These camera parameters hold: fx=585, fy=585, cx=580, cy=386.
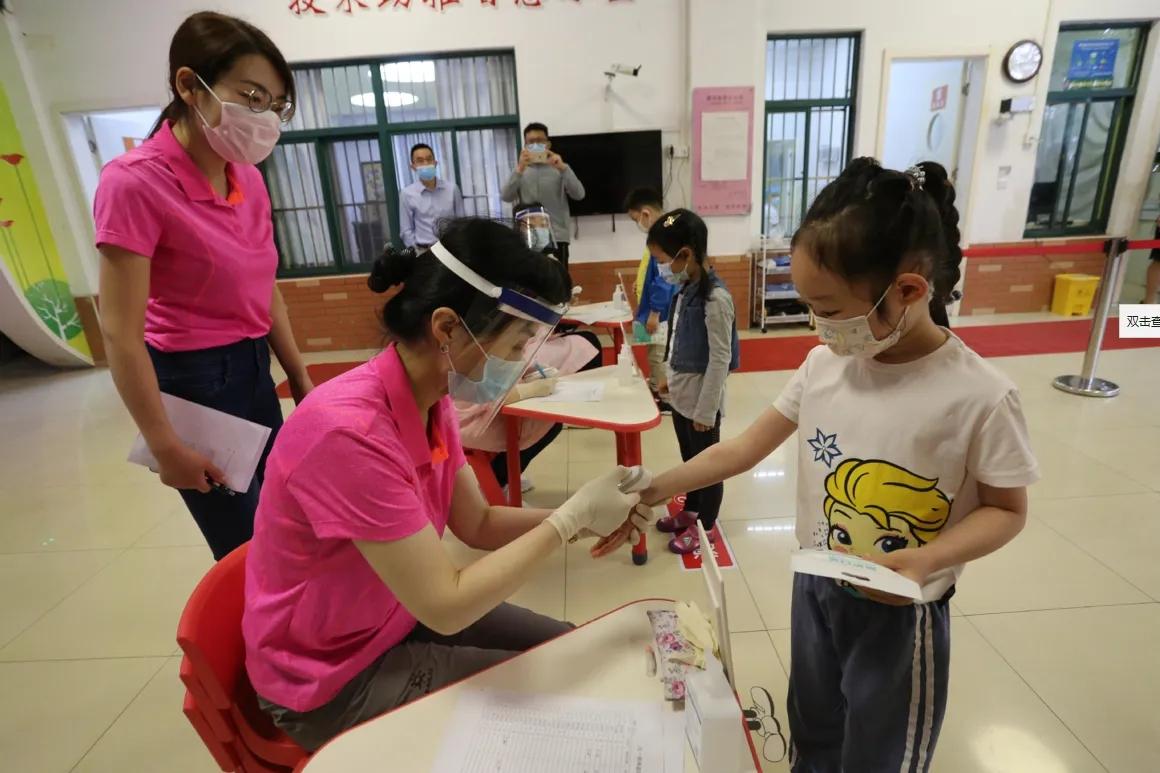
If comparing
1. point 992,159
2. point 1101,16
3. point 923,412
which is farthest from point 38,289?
point 1101,16

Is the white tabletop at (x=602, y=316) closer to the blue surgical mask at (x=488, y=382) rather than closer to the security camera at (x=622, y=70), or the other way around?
the blue surgical mask at (x=488, y=382)

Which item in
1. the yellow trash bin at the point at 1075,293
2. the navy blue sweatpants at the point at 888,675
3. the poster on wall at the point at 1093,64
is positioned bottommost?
the yellow trash bin at the point at 1075,293

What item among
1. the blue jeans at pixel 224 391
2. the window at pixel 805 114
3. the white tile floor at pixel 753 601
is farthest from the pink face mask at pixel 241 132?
the window at pixel 805 114

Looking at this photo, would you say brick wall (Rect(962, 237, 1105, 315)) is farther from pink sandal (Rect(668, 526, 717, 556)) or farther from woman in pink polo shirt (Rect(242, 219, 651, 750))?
woman in pink polo shirt (Rect(242, 219, 651, 750))

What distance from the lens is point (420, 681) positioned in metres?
0.98

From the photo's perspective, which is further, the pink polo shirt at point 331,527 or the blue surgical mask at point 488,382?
the blue surgical mask at point 488,382

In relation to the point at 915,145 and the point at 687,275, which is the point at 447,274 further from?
the point at 915,145

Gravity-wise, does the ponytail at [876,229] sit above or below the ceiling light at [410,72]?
below

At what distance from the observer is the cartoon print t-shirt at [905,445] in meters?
0.85

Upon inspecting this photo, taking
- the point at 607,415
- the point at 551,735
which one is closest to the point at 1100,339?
the point at 607,415

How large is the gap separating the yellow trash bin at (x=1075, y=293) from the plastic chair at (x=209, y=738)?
6.97 meters

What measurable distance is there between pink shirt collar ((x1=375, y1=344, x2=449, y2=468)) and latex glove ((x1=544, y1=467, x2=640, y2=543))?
255 mm

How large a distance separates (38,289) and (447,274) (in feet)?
20.6

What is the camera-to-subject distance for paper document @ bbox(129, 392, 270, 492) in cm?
136
